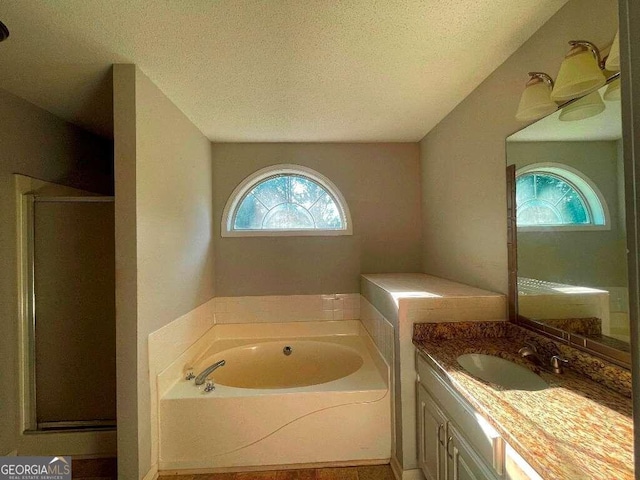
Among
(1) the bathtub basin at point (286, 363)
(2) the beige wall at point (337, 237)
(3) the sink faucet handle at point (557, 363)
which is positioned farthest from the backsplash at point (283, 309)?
(3) the sink faucet handle at point (557, 363)

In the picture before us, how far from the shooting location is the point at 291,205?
117 inches

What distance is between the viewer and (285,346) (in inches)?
106

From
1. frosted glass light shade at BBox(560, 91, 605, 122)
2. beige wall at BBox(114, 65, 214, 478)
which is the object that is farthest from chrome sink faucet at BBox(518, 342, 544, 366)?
beige wall at BBox(114, 65, 214, 478)

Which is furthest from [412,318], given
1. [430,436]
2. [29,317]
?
[29,317]

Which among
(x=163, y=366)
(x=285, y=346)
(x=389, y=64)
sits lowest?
(x=285, y=346)

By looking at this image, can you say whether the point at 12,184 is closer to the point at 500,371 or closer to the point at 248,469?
the point at 248,469

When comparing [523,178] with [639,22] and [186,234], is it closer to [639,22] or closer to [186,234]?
[639,22]

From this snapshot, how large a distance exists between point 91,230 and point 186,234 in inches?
25.0

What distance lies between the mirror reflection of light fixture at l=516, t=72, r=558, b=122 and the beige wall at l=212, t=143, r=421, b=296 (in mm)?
1619

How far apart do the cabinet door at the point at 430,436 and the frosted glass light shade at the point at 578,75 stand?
58.0 inches

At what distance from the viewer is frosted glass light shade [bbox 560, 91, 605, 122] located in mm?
1079

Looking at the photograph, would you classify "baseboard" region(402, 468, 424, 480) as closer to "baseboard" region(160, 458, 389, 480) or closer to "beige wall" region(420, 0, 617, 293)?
"baseboard" region(160, 458, 389, 480)

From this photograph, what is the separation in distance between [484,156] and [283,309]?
214cm

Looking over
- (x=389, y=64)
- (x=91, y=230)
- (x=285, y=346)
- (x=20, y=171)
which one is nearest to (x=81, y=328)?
(x=91, y=230)
